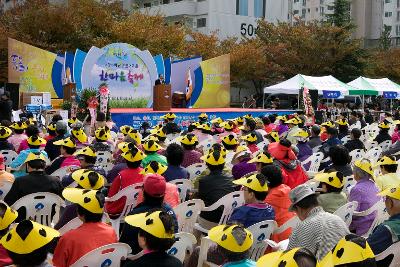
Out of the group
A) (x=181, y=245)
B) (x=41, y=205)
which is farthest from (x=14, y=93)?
(x=181, y=245)

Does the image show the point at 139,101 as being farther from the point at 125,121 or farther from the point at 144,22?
the point at 144,22

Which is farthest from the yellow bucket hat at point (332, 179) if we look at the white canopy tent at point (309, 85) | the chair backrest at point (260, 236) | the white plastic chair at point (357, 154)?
the white canopy tent at point (309, 85)

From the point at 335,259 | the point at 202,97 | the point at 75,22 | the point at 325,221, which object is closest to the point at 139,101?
the point at 202,97

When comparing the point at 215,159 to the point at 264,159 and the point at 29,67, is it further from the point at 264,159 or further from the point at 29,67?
the point at 29,67

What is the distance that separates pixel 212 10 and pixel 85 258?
44.7 metres

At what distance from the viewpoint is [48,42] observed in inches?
1190

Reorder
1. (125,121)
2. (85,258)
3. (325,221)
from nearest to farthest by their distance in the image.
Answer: (85,258)
(325,221)
(125,121)

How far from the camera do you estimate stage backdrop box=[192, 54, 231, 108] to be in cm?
2883

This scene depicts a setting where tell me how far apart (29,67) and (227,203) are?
64.6 ft

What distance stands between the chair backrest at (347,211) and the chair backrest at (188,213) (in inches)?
56.5

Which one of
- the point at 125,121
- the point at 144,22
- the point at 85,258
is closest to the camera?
the point at 85,258

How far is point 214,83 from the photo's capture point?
29.1m

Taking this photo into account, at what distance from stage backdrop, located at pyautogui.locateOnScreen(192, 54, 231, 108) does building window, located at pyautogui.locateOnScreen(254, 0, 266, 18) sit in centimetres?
2255

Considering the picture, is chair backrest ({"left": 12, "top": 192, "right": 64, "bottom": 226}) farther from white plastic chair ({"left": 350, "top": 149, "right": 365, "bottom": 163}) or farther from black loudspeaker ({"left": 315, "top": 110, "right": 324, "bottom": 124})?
black loudspeaker ({"left": 315, "top": 110, "right": 324, "bottom": 124})
